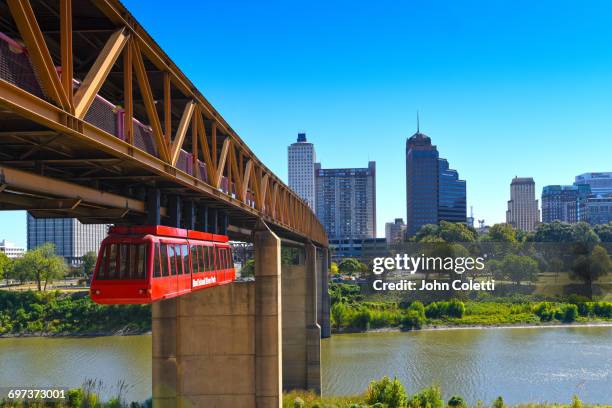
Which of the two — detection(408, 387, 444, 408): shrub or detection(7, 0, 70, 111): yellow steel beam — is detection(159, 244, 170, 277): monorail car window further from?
detection(408, 387, 444, 408): shrub

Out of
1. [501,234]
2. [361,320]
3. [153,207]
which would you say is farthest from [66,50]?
[501,234]

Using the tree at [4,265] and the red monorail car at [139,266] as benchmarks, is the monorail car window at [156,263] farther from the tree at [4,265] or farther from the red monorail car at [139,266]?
the tree at [4,265]

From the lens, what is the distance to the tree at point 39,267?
324 ft

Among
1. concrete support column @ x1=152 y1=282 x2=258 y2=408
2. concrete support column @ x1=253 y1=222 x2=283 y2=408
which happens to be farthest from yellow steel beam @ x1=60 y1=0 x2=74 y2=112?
concrete support column @ x1=253 y1=222 x2=283 y2=408

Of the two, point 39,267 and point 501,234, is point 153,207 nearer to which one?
point 39,267

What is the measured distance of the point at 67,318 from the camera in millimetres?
77062

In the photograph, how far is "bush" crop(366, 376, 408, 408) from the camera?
1201 inches

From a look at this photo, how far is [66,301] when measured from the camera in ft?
268

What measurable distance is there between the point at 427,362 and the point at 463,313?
100 feet

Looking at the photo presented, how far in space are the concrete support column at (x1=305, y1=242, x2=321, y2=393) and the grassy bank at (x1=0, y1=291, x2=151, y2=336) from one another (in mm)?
32187

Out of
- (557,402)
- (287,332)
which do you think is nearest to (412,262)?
(287,332)

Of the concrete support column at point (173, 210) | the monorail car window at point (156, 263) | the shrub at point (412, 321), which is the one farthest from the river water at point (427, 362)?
the monorail car window at point (156, 263)

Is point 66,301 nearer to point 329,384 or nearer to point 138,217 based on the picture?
point 329,384

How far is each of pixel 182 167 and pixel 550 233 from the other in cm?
14346
